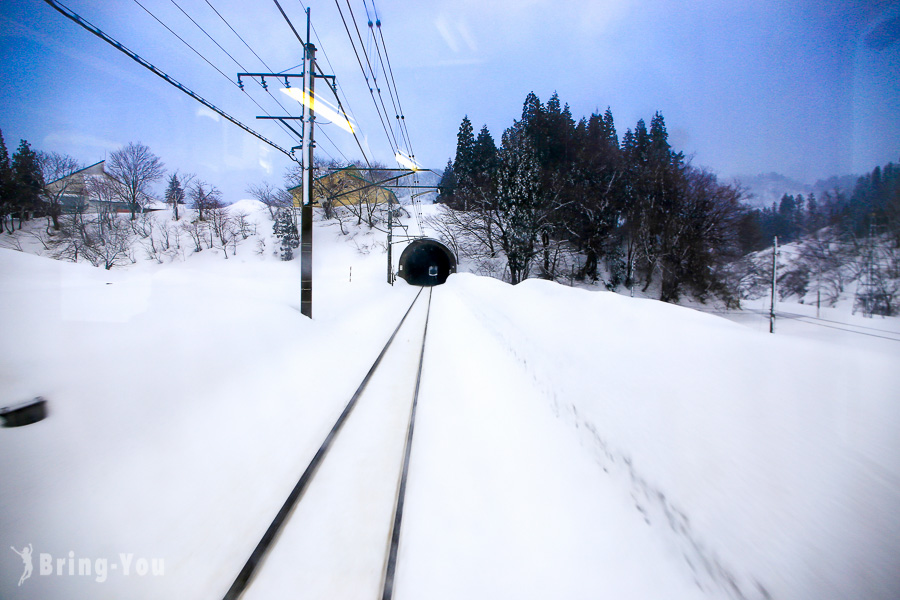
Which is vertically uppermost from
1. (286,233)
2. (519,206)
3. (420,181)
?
(420,181)

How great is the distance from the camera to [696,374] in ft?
6.86

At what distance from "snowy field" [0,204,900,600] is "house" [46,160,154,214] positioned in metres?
2.57

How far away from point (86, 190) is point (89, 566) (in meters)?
9.69

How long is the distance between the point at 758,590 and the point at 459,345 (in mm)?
5471

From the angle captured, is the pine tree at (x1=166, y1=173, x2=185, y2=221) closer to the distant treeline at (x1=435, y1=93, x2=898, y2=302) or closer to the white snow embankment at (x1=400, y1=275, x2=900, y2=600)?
the distant treeline at (x1=435, y1=93, x2=898, y2=302)

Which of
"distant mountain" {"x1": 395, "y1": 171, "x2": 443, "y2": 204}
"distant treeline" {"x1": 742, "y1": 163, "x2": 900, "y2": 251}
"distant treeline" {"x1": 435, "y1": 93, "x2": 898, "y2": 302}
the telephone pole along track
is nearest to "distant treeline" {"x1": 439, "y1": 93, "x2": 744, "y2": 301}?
"distant treeline" {"x1": 435, "y1": 93, "x2": 898, "y2": 302}

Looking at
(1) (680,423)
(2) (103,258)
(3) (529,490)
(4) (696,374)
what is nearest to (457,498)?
(3) (529,490)

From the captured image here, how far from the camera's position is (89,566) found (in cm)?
183

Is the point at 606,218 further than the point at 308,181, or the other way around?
the point at 606,218

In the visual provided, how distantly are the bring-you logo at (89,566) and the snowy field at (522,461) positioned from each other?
0.04 ft

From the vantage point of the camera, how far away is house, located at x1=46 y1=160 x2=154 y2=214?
590 cm

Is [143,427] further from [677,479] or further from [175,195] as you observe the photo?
[175,195]

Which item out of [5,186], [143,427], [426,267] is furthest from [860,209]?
[426,267]

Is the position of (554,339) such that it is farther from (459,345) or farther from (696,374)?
(459,345)
